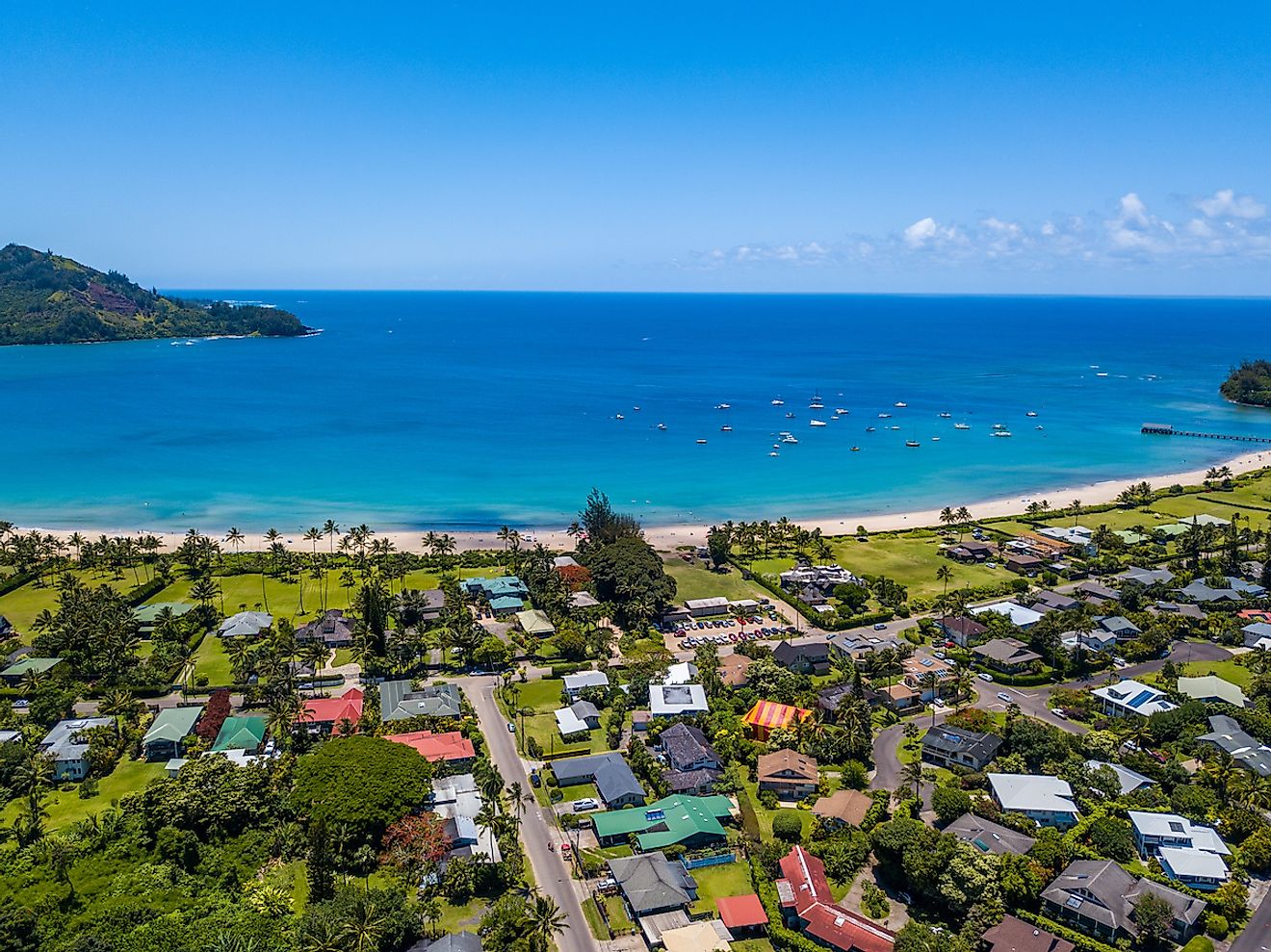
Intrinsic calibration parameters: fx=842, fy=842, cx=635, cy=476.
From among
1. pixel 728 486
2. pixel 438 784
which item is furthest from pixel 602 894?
pixel 728 486

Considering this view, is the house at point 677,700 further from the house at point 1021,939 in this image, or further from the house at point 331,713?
the house at point 1021,939

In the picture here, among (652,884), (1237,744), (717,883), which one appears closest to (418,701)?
(652,884)

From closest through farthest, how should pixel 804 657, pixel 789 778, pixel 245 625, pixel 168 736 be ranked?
pixel 789 778
pixel 168 736
pixel 804 657
pixel 245 625

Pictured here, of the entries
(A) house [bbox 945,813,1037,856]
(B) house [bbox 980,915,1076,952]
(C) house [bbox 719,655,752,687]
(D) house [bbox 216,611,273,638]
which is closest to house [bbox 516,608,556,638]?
(C) house [bbox 719,655,752,687]

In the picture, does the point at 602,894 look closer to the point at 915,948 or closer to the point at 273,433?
the point at 915,948

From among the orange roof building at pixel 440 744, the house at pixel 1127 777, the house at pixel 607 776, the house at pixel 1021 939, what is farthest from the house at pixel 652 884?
the house at pixel 1127 777

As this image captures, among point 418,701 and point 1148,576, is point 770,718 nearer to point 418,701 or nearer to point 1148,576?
point 418,701
